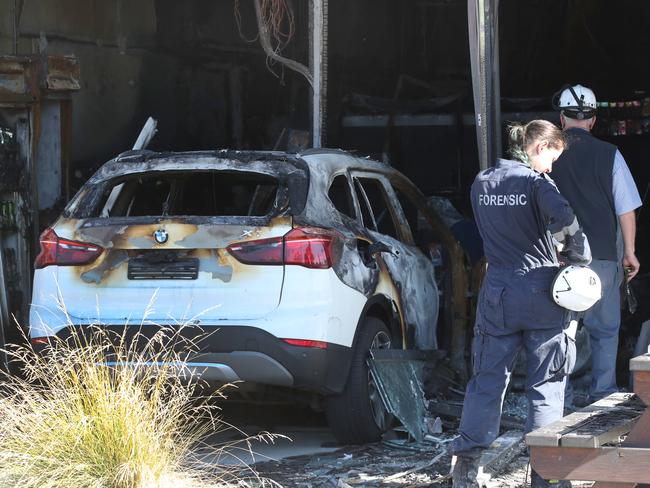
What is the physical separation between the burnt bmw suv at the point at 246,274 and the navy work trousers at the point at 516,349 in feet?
3.80

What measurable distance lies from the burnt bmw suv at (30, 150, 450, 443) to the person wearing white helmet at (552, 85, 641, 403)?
4.28ft

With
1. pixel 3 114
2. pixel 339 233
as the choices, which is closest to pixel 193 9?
pixel 3 114

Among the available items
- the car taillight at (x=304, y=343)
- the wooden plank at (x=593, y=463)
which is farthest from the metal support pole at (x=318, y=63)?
the wooden plank at (x=593, y=463)

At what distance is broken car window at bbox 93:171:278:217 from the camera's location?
7.25 metres

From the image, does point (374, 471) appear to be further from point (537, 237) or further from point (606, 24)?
point (606, 24)

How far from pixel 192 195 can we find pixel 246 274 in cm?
121

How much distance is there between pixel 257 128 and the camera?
14820 mm

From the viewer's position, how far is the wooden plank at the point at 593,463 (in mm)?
4320

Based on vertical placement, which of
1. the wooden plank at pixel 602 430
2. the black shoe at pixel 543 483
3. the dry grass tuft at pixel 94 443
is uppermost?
the wooden plank at pixel 602 430

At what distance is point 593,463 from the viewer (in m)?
4.38

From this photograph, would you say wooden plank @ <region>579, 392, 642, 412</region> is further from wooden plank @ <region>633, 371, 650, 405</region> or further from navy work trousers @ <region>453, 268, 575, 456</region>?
wooden plank @ <region>633, 371, 650, 405</region>

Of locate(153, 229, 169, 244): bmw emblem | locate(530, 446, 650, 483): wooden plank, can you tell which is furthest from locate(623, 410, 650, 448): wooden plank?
locate(153, 229, 169, 244): bmw emblem

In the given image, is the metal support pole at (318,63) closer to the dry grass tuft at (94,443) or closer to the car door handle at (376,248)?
the car door handle at (376,248)

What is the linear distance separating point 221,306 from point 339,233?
84 centimetres
